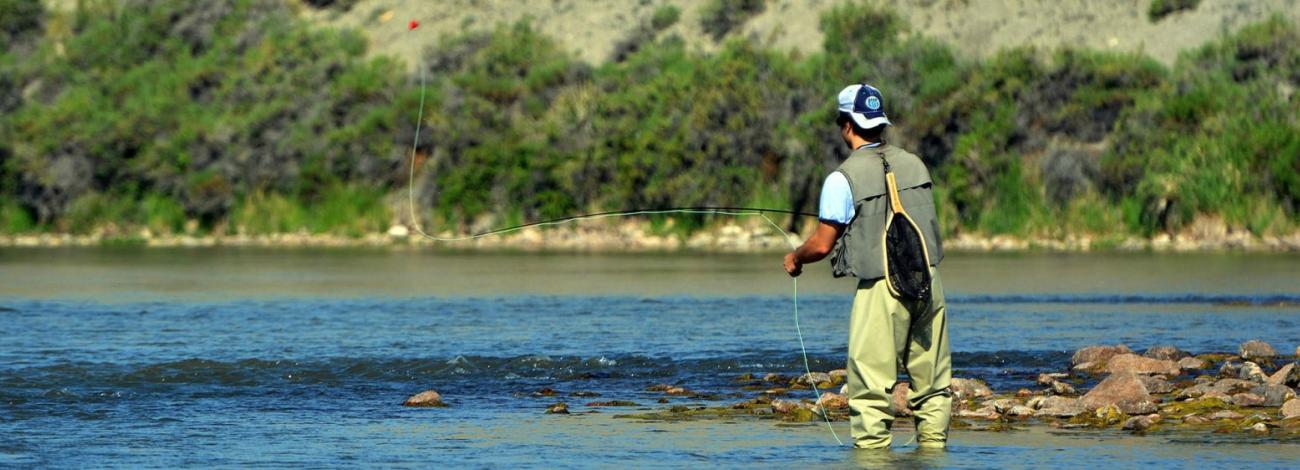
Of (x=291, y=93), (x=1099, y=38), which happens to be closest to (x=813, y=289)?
(x=1099, y=38)

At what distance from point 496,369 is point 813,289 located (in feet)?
35.7

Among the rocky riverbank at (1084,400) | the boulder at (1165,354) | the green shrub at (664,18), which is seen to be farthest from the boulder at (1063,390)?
the green shrub at (664,18)

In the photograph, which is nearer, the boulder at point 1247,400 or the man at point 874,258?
the man at point 874,258

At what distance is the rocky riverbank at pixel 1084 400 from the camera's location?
31.6ft

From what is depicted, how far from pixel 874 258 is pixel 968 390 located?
292 centimetres

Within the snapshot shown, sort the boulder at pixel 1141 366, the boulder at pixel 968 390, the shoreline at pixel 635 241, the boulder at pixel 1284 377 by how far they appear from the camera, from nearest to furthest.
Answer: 1. the boulder at pixel 968 390
2. the boulder at pixel 1284 377
3. the boulder at pixel 1141 366
4. the shoreline at pixel 635 241

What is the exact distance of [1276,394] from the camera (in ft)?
33.4

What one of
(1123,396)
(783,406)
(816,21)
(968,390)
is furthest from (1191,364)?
(816,21)

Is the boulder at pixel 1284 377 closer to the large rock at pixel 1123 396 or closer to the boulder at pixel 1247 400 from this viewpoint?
the boulder at pixel 1247 400

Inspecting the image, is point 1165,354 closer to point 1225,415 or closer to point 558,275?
point 1225,415

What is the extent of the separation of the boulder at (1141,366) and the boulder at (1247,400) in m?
1.67

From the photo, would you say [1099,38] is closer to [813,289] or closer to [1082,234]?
[1082,234]

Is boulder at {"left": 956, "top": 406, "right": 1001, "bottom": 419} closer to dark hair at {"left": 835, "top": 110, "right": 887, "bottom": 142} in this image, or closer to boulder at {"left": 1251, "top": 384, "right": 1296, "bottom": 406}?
boulder at {"left": 1251, "top": 384, "right": 1296, "bottom": 406}

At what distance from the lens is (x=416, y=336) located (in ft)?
53.6
